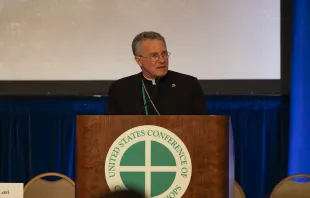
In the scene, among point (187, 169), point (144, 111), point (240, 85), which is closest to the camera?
point (187, 169)

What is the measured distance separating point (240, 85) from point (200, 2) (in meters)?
0.81

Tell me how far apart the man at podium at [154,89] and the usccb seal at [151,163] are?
2.45 ft

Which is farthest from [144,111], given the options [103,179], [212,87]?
[212,87]

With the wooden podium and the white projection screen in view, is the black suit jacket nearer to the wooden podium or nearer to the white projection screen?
the wooden podium

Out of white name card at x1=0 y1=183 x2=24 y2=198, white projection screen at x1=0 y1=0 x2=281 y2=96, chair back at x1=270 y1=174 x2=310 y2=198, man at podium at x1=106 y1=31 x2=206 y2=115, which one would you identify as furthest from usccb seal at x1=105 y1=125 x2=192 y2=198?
white projection screen at x1=0 y1=0 x2=281 y2=96

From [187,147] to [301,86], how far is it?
2890 mm

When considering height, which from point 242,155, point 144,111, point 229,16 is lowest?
point 242,155

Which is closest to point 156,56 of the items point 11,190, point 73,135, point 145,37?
point 145,37

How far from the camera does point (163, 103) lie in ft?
9.67

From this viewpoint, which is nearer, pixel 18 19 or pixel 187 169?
pixel 187 169

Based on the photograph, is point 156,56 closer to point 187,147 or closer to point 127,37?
point 187,147

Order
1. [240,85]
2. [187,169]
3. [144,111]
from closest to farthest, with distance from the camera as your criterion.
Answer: [187,169] → [144,111] → [240,85]

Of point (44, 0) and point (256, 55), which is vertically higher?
point (44, 0)

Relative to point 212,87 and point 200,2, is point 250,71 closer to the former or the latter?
point 212,87
